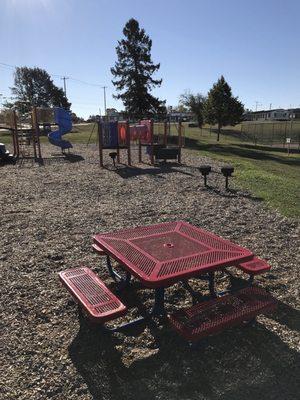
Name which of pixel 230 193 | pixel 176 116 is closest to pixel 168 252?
pixel 230 193

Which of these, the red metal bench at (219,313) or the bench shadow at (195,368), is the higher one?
the red metal bench at (219,313)

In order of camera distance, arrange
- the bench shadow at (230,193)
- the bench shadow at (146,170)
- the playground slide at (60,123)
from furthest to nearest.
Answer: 1. the playground slide at (60,123)
2. the bench shadow at (146,170)
3. the bench shadow at (230,193)

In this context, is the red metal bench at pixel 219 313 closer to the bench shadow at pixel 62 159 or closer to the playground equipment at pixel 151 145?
the playground equipment at pixel 151 145

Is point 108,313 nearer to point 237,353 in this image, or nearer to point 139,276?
point 139,276

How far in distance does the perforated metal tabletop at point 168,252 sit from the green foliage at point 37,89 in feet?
267

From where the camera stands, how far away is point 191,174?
40.2 ft

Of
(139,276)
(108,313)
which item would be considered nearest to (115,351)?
(108,313)

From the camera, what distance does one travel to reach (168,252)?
357cm

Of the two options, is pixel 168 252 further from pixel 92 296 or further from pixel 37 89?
pixel 37 89

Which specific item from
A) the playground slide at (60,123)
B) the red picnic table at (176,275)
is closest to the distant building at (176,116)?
the playground slide at (60,123)

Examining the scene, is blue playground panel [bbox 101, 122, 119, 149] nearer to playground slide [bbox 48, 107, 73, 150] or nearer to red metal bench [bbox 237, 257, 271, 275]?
playground slide [bbox 48, 107, 73, 150]

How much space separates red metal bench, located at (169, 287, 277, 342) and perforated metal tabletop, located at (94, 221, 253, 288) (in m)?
0.32

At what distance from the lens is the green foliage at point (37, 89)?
80000 millimetres

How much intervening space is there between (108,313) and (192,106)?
68.0 m
